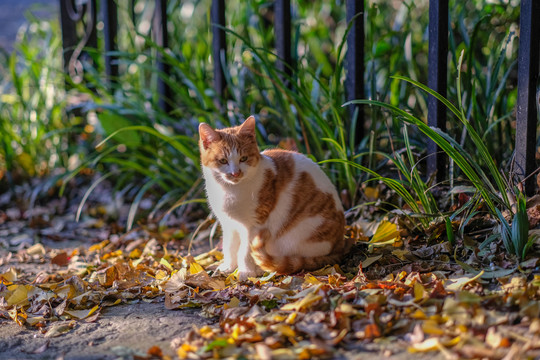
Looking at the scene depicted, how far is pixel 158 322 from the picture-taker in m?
1.92

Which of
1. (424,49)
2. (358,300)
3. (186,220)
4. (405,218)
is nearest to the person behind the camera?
(358,300)

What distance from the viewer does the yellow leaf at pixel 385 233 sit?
2377 mm

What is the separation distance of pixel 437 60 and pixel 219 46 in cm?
138

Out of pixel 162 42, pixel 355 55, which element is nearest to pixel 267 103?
pixel 355 55

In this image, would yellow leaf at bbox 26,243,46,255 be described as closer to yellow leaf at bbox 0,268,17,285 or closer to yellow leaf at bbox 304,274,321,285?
yellow leaf at bbox 0,268,17,285

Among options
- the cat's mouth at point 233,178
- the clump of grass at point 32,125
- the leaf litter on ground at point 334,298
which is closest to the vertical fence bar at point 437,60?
the leaf litter on ground at point 334,298

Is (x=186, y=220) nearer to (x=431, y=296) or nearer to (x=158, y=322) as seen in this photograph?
(x=158, y=322)

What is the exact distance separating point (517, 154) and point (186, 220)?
1.87 meters

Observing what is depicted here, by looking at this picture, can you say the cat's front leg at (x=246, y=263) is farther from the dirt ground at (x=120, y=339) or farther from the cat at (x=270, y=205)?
the dirt ground at (x=120, y=339)

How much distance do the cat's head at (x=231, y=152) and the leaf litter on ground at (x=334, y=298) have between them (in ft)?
1.37

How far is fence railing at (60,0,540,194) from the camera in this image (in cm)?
221

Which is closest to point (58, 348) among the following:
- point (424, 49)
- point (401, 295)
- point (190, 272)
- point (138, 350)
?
point (138, 350)

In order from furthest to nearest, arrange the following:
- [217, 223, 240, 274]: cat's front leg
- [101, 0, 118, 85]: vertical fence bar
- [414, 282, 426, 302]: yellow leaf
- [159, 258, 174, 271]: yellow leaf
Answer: [101, 0, 118, 85]: vertical fence bar
[159, 258, 174, 271]: yellow leaf
[217, 223, 240, 274]: cat's front leg
[414, 282, 426, 302]: yellow leaf

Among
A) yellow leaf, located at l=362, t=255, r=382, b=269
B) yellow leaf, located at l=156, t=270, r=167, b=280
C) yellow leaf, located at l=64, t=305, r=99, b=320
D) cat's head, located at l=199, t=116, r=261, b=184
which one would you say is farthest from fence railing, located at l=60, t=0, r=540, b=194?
yellow leaf, located at l=64, t=305, r=99, b=320
